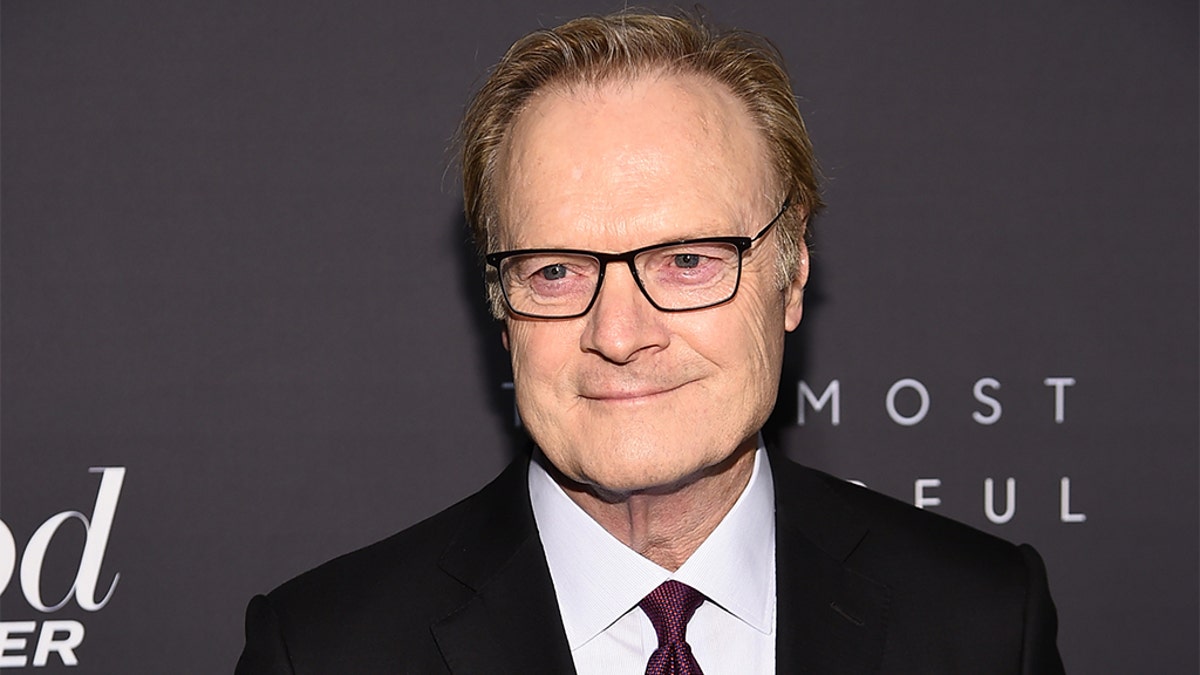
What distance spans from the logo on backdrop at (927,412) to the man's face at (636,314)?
0.77 meters

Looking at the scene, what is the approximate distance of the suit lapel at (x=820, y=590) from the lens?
1501 mm

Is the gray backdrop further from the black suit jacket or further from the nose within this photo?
the nose

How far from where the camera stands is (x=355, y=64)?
81.1 inches

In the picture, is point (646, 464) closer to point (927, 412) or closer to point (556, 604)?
point (556, 604)

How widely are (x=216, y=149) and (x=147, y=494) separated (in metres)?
0.65

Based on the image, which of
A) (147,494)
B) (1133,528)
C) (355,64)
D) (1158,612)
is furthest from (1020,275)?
(147,494)

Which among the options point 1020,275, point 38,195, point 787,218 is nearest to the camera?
point 787,218

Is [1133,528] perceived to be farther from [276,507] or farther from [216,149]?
[216,149]

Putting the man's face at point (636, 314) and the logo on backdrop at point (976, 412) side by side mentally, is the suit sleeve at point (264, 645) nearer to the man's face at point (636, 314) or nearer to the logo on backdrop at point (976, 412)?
the man's face at point (636, 314)

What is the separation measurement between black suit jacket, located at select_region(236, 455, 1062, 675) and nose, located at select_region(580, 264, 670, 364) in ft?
1.17

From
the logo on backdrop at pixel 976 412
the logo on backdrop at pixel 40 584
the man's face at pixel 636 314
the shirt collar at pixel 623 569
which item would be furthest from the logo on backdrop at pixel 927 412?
the logo on backdrop at pixel 40 584

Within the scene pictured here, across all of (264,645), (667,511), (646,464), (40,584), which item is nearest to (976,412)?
(667,511)

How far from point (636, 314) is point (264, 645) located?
722 millimetres

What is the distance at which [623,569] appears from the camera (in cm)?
154
